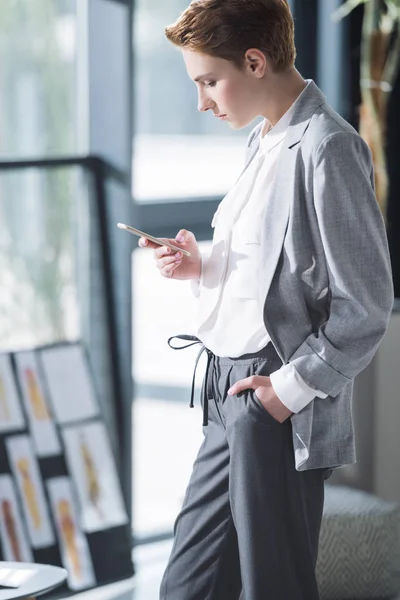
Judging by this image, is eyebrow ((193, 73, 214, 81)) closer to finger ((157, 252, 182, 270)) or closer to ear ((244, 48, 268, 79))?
ear ((244, 48, 268, 79))

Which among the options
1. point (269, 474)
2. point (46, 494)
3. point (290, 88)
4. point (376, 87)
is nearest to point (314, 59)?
point (376, 87)

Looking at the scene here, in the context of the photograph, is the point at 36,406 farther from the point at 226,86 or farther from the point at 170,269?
the point at 226,86

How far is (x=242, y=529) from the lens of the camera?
5.95 feet

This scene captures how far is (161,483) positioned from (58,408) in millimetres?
680

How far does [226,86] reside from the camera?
178 cm

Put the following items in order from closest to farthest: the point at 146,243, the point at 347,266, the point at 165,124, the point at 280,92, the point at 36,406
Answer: the point at 347,266
the point at 280,92
the point at 146,243
the point at 36,406
the point at 165,124

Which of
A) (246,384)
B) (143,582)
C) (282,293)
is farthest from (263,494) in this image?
(143,582)

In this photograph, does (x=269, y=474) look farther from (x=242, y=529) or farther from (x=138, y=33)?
(x=138, y=33)

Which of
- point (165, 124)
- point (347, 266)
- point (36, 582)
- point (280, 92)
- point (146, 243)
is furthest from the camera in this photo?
point (165, 124)

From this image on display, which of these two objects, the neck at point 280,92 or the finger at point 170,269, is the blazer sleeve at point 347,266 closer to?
the neck at point 280,92

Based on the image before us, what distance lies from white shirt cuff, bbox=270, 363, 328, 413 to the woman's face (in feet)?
1.43

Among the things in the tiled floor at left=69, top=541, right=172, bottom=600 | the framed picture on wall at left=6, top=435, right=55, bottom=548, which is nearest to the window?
the framed picture on wall at left=6, top=435, right=55, bottom=548

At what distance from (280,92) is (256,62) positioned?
8 cm

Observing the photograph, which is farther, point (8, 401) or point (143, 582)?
point (143, 582)
